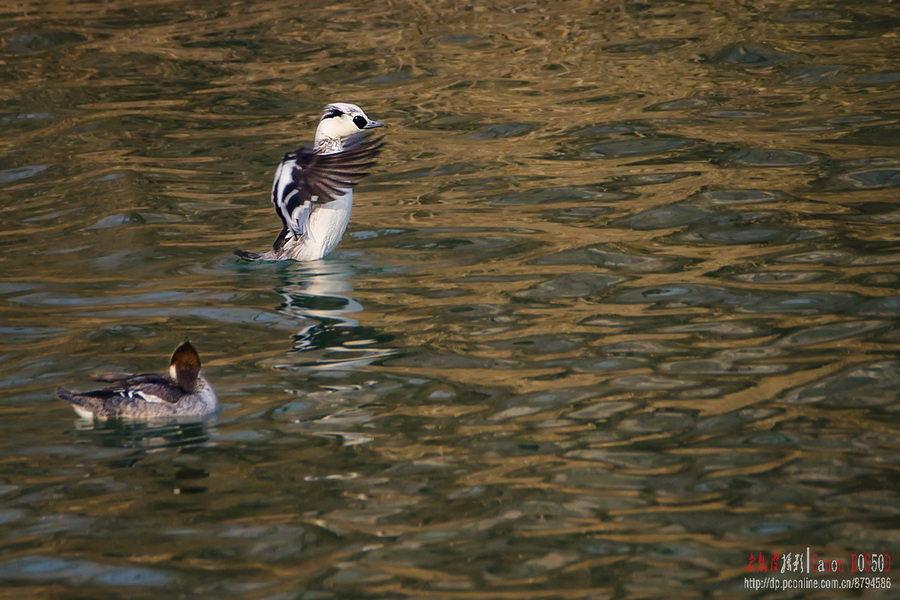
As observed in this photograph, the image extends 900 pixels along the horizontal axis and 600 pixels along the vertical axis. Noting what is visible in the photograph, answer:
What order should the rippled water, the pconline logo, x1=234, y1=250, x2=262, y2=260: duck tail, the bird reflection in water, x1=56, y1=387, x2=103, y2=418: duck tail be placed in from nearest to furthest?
1. the pconline logo
2. the rippled water
3. x1=56, y1=387, x2=103, y2=418: duck tail
4. the bird reflection in water
5. x1=234, y1=250, x2=262, y2=260: duck tail

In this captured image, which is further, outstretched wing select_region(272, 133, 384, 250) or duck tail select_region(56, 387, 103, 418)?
outstretched wing select_region(272, 133, 384, 250)

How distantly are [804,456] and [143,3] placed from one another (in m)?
16.4

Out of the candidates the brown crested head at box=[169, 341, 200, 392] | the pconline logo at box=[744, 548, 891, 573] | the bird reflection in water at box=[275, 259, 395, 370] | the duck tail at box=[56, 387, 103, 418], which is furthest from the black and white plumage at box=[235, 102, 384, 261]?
the pconline logo at box=[744, 548, 891, 573]

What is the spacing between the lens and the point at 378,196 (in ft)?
36.3

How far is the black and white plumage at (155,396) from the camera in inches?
243

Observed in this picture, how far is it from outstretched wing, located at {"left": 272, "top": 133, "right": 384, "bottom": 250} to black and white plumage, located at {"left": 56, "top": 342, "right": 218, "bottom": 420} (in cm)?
270

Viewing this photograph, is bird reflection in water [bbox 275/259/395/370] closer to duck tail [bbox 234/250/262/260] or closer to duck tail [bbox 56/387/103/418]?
duck tail [bbox 234/250/262/260]

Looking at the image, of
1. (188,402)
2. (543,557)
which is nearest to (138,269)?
(188,402)

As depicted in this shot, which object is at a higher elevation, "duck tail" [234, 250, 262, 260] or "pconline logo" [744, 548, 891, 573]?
"duck tail" [234, 250, 262, 260]

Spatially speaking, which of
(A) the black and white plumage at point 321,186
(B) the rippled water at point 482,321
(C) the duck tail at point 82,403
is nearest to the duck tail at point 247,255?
(A) the black and white plumage at point 321,186

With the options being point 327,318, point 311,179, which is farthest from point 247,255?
point 327,318

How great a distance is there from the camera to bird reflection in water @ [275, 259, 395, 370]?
709 centimetres

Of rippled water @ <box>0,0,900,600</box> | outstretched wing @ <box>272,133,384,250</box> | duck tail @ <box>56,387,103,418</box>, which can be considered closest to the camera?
rippled water @ <box>0,0,900,600</box>

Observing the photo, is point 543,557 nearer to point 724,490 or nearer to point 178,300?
point 724,490
